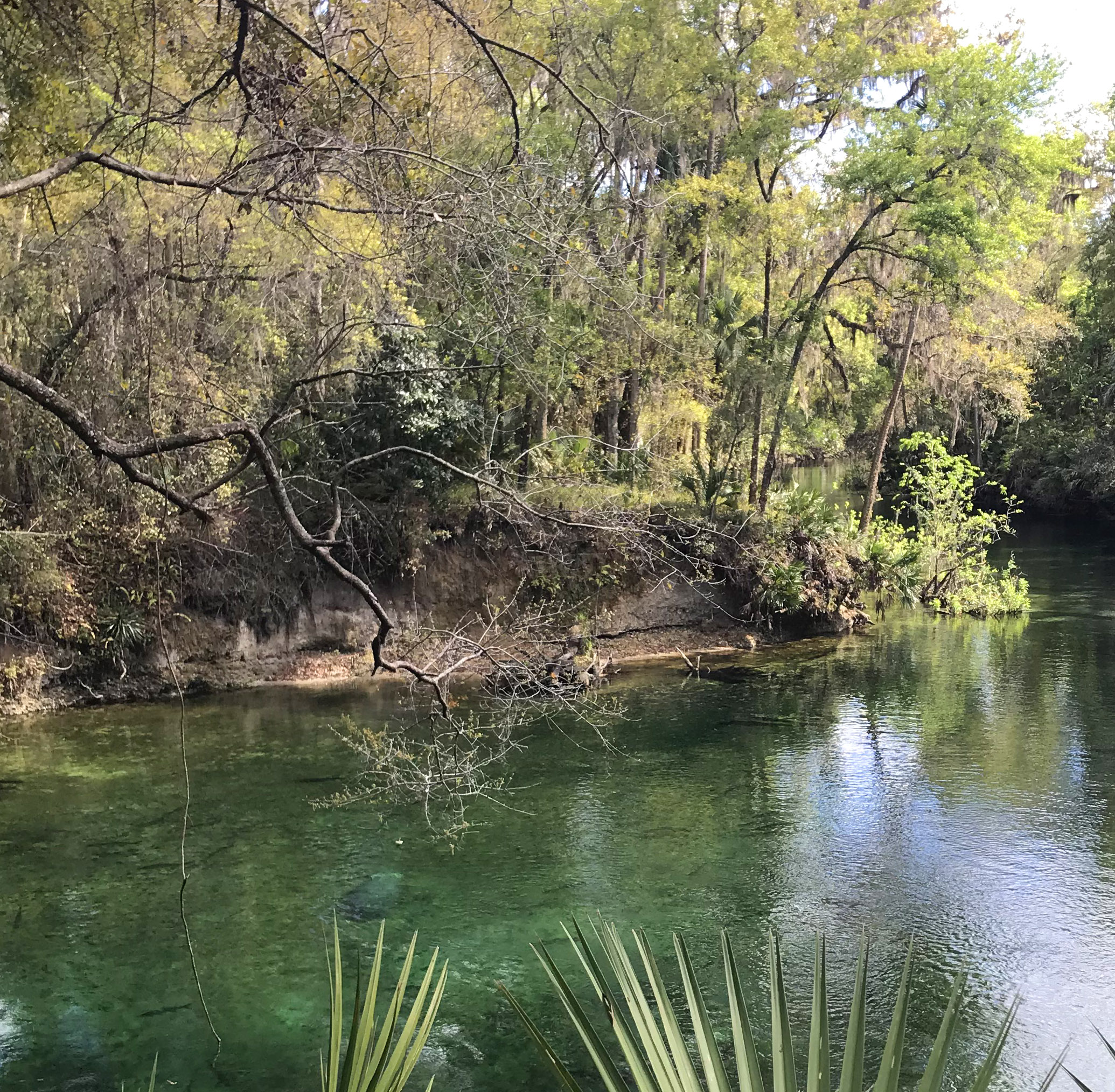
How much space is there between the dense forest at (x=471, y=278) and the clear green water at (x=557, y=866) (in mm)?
2364

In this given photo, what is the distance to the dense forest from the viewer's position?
497cm

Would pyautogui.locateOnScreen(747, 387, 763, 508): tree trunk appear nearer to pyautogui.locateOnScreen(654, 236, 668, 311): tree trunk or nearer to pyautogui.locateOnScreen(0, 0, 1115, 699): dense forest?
pyautogui.locateOnScreen(0, 0, 1115, 699): dense forest

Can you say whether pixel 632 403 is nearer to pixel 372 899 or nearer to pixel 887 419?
pixel 887 419

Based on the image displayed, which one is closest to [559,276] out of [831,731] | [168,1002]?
[168,1002]

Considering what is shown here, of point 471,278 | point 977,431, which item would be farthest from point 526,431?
point 977,431

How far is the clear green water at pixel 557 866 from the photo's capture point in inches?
229

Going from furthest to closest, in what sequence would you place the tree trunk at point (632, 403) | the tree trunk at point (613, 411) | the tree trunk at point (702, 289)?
the tree trunk at point (702, 289), the tree trunk at point (632, 403), the tree trunk at point (613, 411)

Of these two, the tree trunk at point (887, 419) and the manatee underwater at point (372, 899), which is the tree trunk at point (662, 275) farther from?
the manatee underwater at point (372, 899)

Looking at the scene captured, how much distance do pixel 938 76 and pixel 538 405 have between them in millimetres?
8114

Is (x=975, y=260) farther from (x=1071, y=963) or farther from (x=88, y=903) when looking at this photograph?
(x=88, y=903)

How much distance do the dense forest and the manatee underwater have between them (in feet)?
9.40

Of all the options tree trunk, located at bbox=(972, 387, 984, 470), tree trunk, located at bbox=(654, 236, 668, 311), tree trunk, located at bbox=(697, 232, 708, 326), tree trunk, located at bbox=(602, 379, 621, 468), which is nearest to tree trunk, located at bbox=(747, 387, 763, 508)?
tree trunk, located at bbox=(697, 232, 708, 326)

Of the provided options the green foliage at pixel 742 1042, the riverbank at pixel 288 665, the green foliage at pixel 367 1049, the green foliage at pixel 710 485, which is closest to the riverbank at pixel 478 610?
the riverbank at pixel 288 665

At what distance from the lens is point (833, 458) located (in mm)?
40406
